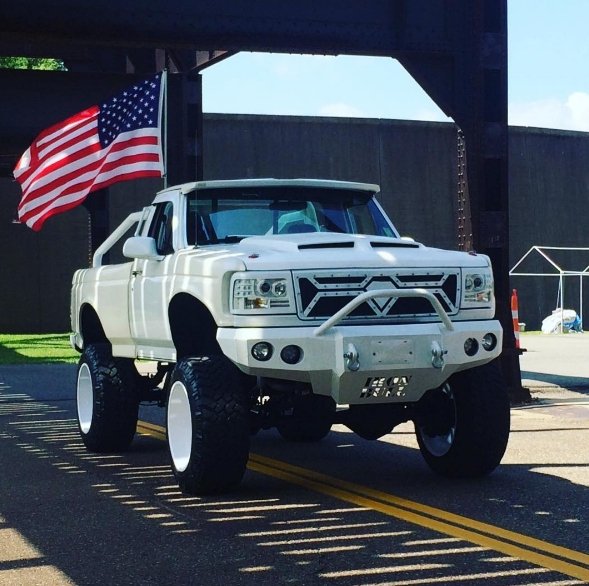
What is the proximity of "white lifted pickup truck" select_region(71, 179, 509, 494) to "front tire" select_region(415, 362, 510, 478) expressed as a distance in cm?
1

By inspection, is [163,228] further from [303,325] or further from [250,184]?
[303,325]

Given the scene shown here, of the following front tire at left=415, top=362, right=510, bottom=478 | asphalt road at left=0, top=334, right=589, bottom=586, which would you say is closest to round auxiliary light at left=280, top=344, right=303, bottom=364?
asphalt road at left=0, top=334, right=589, bottom=586

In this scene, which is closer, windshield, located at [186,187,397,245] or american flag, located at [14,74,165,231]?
windshield, located at [186,187,397,245]

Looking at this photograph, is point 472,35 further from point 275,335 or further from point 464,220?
point 275,335

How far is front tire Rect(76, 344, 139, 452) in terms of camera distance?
10234mm

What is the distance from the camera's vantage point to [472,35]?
14.2m

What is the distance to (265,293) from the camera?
772cm

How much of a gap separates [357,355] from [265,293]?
2.35 ft

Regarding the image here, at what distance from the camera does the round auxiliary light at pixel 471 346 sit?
8.05m

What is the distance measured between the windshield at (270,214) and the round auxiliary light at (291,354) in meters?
1.66

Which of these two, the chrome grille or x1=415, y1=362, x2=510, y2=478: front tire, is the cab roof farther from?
x1=415, y1=362, x2=510, y2=478: front tire

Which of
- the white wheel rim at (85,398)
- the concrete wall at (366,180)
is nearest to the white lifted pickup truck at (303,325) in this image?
the white wheel rim at (85,398)

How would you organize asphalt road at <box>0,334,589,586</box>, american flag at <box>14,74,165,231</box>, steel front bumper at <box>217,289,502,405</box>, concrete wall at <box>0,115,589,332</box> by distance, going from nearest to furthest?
asphalt road at <box>0,334,589,586</box>, steel front bumper at <box>217,289,502,405</box>, american flag at <box>14,74,165,231</box>, concrete wall at <box>0,115,589,332</box>

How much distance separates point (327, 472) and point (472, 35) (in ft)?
23.0
